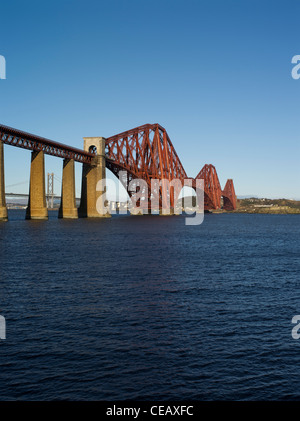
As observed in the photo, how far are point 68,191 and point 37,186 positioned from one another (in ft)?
49.8

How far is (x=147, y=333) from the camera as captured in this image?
47.6 ft

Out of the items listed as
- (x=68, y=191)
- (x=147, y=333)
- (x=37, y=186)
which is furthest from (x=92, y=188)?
(x=147, y=333)

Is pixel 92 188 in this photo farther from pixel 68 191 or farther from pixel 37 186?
pixel 37 186

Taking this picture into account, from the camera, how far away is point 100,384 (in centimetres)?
1049

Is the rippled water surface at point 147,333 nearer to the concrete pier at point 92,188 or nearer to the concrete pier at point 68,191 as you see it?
the concrete pier at point 68,191

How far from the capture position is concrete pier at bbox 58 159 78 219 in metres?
98.2

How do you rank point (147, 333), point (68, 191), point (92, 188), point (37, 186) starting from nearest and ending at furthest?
point (147, 333) < point (37, 186) < point (68, 191) < point (92, 188)

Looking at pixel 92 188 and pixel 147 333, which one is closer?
pixel 147 333

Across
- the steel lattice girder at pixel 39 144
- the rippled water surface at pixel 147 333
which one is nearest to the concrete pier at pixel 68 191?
the steel lattice girder at pixel 39 144

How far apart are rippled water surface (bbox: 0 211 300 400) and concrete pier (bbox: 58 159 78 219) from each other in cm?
7080

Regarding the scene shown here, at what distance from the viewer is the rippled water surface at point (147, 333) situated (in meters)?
10.5

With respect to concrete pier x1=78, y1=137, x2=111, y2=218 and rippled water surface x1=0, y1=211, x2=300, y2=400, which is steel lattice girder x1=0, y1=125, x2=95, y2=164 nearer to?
concrete pier x1=78, y1=137, x2=111, y2=218
